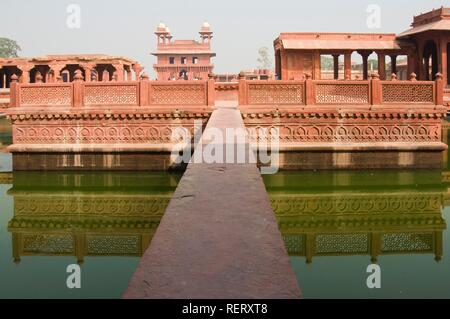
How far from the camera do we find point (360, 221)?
867cm

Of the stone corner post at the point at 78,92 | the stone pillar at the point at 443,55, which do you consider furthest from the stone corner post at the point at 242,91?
the stone pillar at the point at 443,55

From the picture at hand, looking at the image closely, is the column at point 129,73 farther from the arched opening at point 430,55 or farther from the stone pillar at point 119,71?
the arched opening at point 430,55

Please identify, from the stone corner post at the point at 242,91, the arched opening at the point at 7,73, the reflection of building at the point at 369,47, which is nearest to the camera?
→ the stone corner post at the point at 242,91

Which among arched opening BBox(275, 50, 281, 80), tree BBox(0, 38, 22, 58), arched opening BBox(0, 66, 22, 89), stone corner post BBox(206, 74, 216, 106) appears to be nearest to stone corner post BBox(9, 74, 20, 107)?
stone corner post BBox(206, 74, 216, 106)

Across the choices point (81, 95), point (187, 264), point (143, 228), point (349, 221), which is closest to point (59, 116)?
point (81, 95)

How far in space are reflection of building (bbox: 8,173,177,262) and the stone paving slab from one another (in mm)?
3021

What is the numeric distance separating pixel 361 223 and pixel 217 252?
595 centimetres

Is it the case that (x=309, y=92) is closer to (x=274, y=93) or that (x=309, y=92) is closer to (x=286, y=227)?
(x=274, y=93)

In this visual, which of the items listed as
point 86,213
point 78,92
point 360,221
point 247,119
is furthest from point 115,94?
point 360,221

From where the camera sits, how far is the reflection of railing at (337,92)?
12.8m

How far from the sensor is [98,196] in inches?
421

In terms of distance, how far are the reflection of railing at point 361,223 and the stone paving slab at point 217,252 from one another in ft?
8.85

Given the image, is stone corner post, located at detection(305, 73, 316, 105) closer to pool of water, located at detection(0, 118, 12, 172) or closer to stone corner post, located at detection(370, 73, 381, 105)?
stone corner post, located at detection(370, 73, 381, 105)
